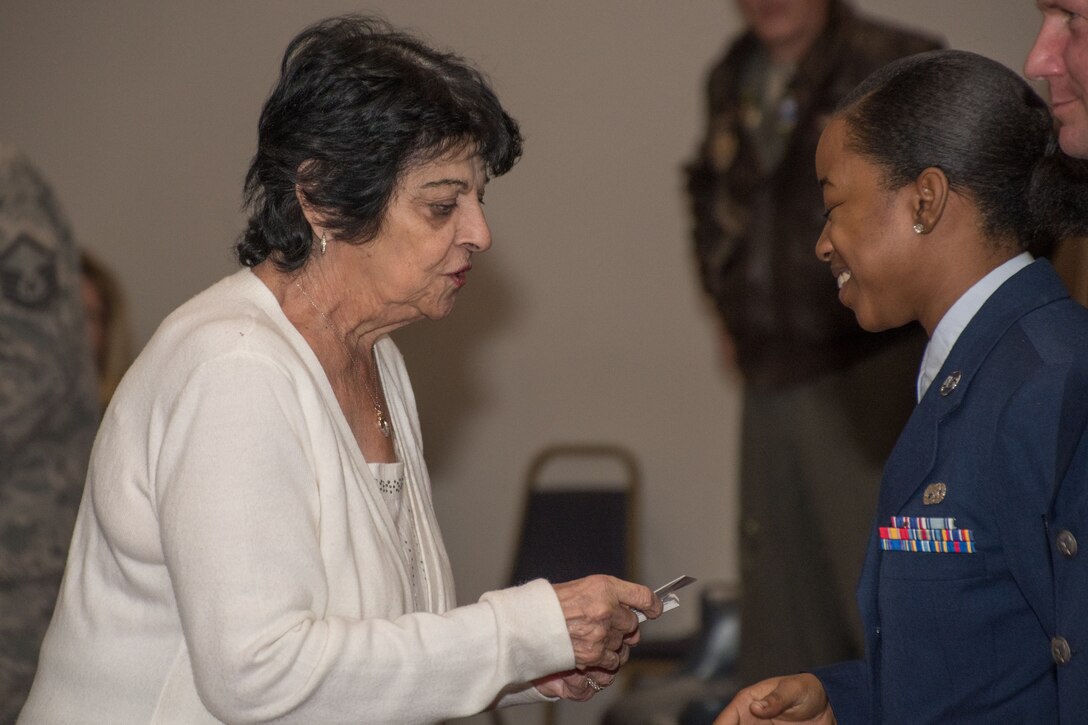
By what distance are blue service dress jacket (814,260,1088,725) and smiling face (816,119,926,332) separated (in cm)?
12

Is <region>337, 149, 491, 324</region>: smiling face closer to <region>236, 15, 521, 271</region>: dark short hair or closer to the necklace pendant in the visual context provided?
<region>236, 15, 521, 271</region>: dark short hair

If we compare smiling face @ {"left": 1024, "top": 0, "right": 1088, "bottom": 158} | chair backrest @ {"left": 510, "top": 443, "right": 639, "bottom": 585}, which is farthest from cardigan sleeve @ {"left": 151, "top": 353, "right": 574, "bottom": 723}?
chair backrest @ {"left": 510, "top": 443, "right": 639, "bottom": 585}

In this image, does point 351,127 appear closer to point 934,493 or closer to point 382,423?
point 382,423

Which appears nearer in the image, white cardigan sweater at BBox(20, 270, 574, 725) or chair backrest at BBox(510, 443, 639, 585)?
white cardigan sweater at BBox(20, 270, 574, 725)

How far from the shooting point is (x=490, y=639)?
159 cm

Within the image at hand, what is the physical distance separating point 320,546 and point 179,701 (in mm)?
270

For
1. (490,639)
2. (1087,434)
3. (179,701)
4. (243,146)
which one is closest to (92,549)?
(179,701)

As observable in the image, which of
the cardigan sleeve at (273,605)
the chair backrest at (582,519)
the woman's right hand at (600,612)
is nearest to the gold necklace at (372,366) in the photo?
the cardigan sleeve at (273,605)

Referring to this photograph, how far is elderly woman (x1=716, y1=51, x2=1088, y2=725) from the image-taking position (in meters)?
1.50

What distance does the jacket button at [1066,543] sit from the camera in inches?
56.3

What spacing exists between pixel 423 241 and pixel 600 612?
0.59m

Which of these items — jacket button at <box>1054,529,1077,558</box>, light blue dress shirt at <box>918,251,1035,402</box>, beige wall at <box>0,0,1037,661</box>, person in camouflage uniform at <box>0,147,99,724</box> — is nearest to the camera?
jacket button at <box>1054,529,1077,558</box>

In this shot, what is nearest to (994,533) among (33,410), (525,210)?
(33,410)

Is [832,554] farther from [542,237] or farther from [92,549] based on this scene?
[92,549]
